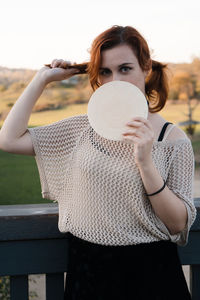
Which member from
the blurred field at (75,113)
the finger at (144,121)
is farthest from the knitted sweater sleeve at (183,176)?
the blurred field at (75,113)

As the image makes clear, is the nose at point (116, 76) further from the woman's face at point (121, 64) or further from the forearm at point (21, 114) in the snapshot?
the forearm at point (21, 114)

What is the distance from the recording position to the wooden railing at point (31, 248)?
119cm

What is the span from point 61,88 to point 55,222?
2.52 metres

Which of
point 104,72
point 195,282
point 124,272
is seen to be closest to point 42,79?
point 104,72

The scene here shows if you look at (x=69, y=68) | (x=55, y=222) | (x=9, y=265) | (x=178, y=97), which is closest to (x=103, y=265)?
(x=55, y=222)

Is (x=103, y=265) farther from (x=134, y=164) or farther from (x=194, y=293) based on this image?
(x=194, y=293)

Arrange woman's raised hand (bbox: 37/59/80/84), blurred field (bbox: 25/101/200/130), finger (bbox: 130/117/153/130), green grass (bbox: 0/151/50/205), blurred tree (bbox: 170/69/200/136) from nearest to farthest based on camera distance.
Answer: finger (bbox: 130/117/153/130)
woman's raised hand (bbox: 37/59/80/84)
blurred field (bbox: 25/101/200/130)
green grass (bbox: 0/151/50/205)
blurred tree (bbox: 170/69/200/136)

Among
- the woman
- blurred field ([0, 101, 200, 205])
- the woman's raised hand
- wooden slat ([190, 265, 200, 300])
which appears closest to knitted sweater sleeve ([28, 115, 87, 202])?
the woman

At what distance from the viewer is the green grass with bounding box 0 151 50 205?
460cm

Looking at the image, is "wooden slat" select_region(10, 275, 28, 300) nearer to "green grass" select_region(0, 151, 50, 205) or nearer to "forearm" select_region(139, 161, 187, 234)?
"forearm" select_region(139, 161, 187, 234)

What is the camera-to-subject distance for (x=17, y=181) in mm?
4855

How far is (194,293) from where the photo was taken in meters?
1.30

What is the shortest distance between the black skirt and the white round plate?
336mm

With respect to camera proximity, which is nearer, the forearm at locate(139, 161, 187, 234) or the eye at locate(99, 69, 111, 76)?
the forearm at locate(139, 161, 187, 234)
